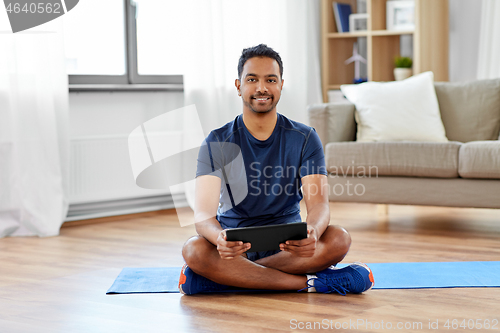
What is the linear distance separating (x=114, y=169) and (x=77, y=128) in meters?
0.32

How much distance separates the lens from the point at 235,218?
81.4 inches

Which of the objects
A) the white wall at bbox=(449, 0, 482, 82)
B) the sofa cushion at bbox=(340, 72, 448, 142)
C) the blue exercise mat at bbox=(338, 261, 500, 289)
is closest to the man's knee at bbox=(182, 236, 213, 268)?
the blue exercise mat at bbox=(338, 261, 500, 289)

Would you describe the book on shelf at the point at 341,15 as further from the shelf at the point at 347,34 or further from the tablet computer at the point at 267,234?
the tablet computer at the point at 267,234

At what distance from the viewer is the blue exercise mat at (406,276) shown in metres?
2.11

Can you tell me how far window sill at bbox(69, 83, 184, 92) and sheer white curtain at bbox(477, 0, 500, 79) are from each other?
2.12 meters

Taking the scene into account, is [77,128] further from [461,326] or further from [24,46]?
[461,326]

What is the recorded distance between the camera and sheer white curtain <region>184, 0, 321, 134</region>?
4.02 meters

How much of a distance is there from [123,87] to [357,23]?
193 centimetres

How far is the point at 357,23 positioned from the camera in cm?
484

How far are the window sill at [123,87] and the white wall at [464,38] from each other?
6.78 feet

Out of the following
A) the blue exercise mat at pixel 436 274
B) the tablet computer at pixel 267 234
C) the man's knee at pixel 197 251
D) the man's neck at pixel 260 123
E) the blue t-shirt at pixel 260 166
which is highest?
the man's neck at pixel 260 123

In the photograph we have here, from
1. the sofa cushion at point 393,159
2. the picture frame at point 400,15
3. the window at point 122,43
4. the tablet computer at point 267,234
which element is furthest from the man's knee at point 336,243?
the picture frame at point 400,15

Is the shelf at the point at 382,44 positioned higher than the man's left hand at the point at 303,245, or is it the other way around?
the shelf at the point at 382,44

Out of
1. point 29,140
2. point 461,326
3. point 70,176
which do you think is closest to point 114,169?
point 70,176
